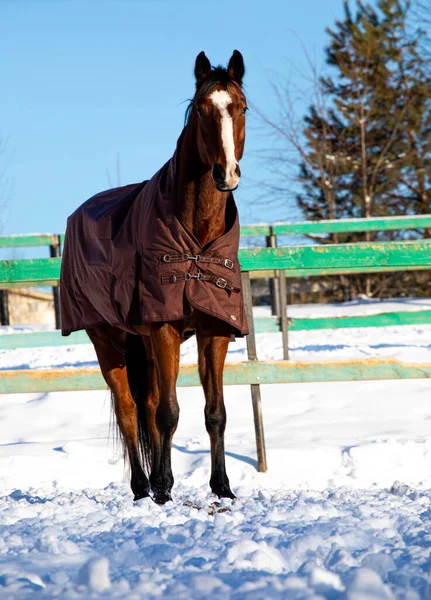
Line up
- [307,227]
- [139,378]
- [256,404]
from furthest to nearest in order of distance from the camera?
[307,227] < [256,404] < [139,378]

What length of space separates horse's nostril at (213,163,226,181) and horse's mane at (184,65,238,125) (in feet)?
1.24

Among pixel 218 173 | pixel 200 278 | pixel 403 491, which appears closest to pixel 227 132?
pixel 218 173

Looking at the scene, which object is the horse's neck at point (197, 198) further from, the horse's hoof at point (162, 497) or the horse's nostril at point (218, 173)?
the horse's hoof at point (162, 497)

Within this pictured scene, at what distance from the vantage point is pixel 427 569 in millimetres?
2088

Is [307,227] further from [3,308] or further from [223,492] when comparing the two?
[223,492]

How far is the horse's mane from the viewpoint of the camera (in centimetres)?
342

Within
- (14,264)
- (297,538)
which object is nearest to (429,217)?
(14,264)

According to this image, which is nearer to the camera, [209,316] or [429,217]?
[209,316]

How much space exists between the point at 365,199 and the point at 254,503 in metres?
14.9

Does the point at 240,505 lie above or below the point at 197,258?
below

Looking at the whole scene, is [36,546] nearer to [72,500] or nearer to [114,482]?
[72,500]

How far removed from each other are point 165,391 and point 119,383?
76 cm

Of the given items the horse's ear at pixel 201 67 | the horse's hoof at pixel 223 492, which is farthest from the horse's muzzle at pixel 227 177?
the horse's hoof at pixel 223 492

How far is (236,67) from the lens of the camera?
3598 millimetres
